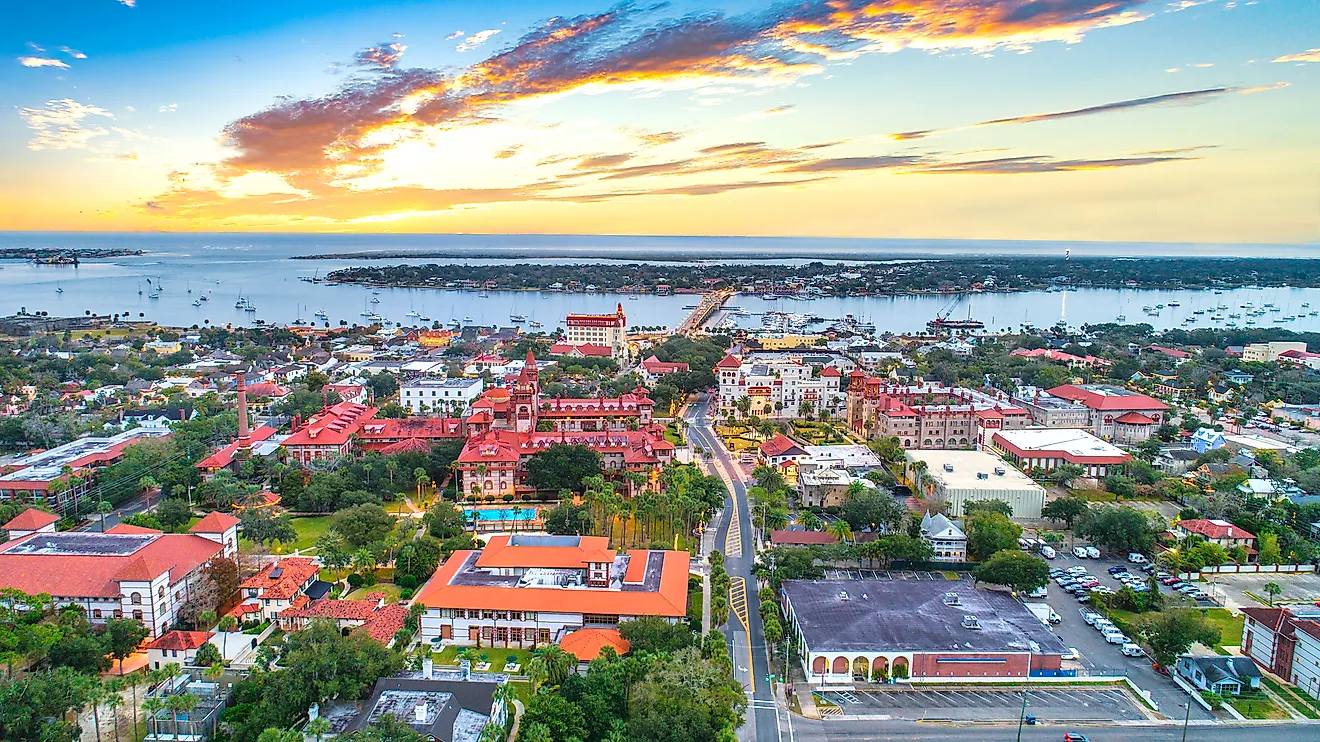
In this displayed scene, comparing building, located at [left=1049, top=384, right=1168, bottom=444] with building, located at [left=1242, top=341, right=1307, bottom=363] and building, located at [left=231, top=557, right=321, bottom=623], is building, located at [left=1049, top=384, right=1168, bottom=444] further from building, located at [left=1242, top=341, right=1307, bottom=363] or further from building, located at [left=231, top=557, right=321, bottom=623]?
building, located at [left=231, top=557, right=321, bottom=623]

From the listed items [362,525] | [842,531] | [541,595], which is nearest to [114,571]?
[362,525]

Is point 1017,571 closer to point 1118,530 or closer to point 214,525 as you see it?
point 1118,530

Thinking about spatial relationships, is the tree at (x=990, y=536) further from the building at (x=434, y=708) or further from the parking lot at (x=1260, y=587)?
the building at (x=434, y=708)

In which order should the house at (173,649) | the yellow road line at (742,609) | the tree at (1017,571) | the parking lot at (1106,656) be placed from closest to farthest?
the parking lot at (1106,656) < the yellow road line at (742,609) < the house at (173,649) < the tree at (1017,571)

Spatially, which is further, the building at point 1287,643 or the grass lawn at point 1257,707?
the building at point 1287,643

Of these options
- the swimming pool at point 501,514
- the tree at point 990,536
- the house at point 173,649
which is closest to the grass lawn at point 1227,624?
the tree at point 990,536

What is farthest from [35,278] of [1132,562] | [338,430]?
[1132,562]

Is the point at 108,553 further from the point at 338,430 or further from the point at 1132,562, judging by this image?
the point at 1132,562
